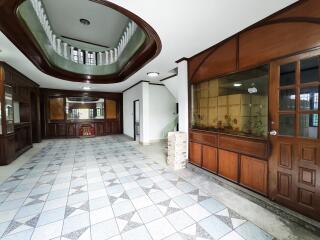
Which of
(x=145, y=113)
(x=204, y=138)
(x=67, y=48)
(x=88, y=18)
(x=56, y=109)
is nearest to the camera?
(x=204, y=138)

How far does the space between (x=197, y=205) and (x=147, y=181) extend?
3.96 ft

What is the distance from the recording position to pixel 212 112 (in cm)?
362

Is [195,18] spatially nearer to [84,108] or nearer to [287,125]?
[287,125]

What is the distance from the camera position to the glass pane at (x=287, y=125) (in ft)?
7.08

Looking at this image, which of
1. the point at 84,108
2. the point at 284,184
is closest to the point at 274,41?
the point at 284,184

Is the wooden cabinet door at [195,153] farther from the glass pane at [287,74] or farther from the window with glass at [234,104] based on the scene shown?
the glass pane at [287,74]

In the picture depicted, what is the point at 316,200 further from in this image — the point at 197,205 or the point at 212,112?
the point at 212,112

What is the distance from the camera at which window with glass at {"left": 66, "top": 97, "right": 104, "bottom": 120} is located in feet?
29.9

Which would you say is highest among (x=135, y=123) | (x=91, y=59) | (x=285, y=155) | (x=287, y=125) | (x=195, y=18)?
(x=91, y=59)

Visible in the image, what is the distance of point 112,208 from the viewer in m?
2.34

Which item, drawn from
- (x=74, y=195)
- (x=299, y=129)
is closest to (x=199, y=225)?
(x=299, y=129)

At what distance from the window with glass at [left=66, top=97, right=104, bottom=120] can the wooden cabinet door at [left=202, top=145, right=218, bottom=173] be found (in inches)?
307

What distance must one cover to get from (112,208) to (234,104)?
2871 mm

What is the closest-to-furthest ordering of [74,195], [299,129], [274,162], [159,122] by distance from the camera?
1. [299,129]
2. [274,162]
3. [74,195]
4. [159,122]
